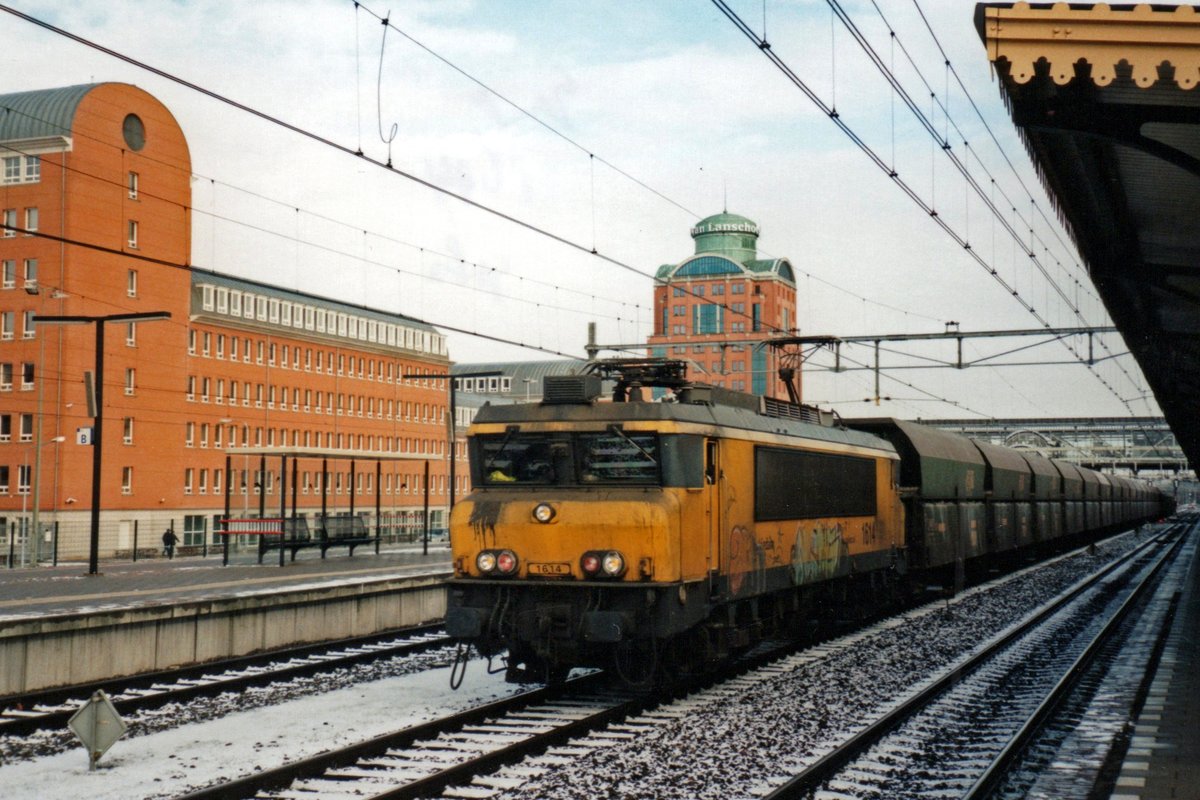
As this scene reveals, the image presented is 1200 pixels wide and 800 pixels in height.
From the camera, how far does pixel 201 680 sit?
52.7 feet

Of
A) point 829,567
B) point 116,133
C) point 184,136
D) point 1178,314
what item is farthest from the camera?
point 184,136

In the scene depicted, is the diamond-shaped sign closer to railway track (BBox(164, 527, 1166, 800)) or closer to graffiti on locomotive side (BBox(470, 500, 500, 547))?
railway track (BBox(164, 527, 1166, 800))

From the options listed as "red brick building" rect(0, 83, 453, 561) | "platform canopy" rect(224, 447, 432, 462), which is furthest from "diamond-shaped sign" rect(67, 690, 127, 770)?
"red brick building" rect(0, 83, 453, 561)

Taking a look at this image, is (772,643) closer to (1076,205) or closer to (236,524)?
(1076,205)

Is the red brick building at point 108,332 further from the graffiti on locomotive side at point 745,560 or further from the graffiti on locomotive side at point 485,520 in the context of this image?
the graffiti on locomotive side at point 485,520

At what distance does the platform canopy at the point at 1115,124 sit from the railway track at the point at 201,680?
10.5m

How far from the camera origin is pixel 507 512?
551 inches

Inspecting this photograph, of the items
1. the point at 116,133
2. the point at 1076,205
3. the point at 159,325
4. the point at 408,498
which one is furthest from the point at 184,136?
the point at 1076,205

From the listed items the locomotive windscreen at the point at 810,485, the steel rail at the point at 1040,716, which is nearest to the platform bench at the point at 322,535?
the locomotive windscreen at the point at 810,485

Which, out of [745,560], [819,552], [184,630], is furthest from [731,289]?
[745,560]

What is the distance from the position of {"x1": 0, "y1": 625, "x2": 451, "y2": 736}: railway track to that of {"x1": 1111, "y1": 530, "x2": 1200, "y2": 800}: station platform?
384 inches

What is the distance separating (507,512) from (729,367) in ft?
415

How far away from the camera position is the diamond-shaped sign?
36.0ft

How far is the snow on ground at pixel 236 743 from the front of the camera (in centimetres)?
1038
